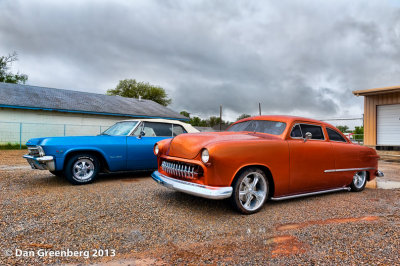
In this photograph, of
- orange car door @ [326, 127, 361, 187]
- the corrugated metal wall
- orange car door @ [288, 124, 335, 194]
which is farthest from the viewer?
the corrugated metal wall

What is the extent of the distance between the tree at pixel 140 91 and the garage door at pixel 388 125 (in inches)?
1865

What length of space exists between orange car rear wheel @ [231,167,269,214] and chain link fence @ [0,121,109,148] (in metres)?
16.9

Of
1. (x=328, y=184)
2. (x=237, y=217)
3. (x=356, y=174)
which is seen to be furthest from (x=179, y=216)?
(x=356, y=174)

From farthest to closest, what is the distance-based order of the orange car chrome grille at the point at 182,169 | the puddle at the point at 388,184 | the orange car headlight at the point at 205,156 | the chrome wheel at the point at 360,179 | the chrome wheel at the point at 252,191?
the puddle at the point at 388,184 → the chrome wheel at the point at 360,179 → the chrome wheel at the point at 252,191 → the orange car chrome grille at the point at 182,169 → the orange car headlight at the point at 205,156

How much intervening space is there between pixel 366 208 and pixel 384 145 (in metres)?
12.2

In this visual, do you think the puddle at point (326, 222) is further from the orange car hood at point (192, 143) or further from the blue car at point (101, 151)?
the blue car at point (101, 151)

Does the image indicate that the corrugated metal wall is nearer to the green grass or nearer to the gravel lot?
the gravel lot

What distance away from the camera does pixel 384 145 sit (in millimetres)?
14117

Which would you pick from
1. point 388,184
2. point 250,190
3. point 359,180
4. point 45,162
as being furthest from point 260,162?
point 388,184

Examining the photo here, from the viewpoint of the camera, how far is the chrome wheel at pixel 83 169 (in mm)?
5637

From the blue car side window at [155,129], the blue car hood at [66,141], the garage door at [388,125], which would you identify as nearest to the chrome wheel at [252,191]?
the blue car side window at [155,129]

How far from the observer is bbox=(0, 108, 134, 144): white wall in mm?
16625

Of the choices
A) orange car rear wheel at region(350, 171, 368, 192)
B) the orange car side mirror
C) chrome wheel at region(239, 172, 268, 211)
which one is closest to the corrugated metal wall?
orange car rear wheel at region(350, 171, 368, 192)

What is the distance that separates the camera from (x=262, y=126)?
4.76 m
